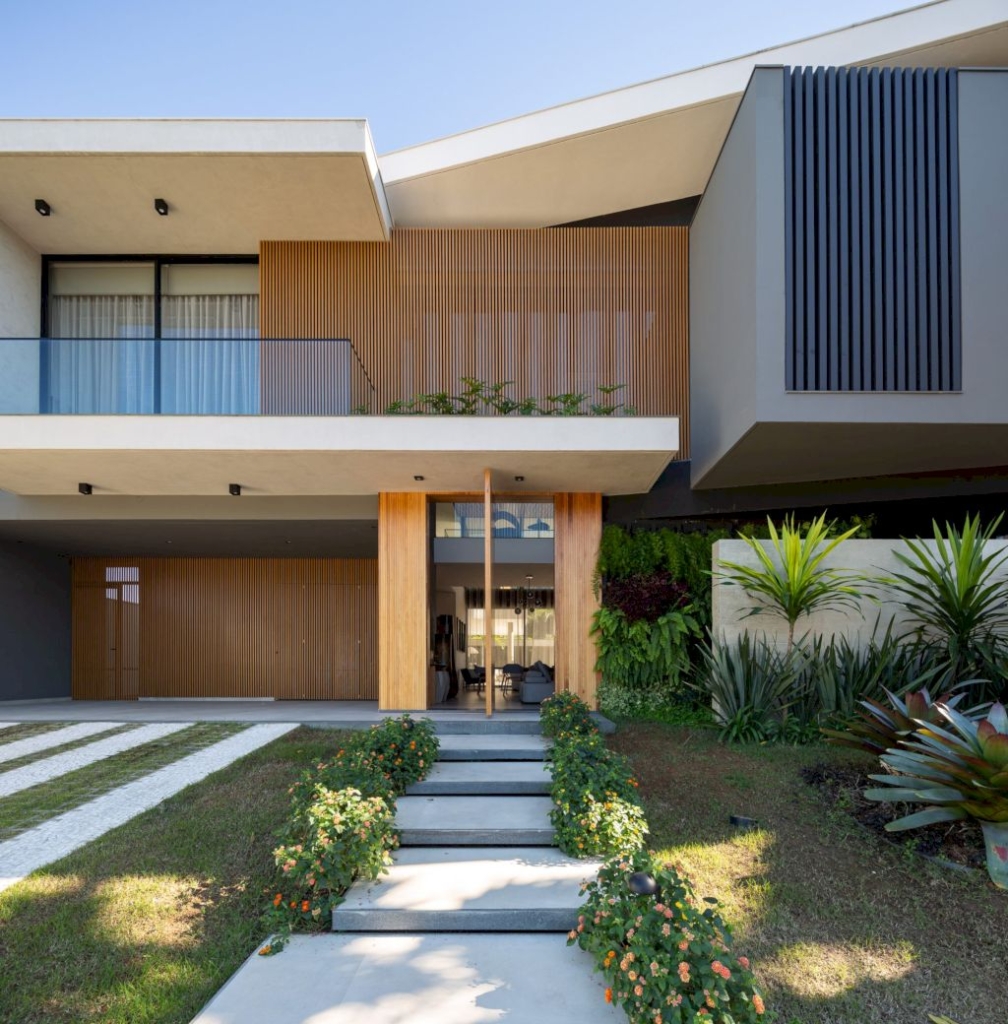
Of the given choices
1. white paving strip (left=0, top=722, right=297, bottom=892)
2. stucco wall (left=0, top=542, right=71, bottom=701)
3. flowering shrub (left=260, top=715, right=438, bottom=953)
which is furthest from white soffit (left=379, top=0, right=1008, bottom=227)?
stucco wall (left=0, top=542, right=71, bottom=701)

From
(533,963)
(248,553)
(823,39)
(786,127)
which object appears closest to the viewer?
(533,963)

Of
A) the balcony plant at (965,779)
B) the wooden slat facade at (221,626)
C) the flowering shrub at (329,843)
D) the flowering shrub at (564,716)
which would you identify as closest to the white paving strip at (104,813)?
the flowering shrub at (329,843)

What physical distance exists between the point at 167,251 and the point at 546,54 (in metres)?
6.27

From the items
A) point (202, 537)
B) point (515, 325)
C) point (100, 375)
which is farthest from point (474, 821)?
point (202, 537)

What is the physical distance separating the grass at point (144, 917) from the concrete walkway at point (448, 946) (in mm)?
291

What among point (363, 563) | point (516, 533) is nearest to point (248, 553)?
point (363, 563)

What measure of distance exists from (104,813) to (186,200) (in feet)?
25.4

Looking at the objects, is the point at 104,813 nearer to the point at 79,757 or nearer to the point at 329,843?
the point at 79,757

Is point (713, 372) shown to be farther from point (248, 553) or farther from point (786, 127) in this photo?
point (248, 553)

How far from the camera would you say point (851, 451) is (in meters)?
8.91

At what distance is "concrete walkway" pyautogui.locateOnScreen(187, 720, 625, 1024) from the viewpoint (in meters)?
3.36

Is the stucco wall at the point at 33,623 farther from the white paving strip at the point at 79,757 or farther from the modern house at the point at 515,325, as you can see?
the white paving strip at the point at 79,757

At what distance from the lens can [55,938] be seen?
3.96m

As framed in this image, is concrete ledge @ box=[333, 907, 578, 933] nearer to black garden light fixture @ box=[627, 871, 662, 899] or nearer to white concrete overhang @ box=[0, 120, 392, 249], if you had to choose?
black garden light fixture @ box=[627, 871, 662, 899]
